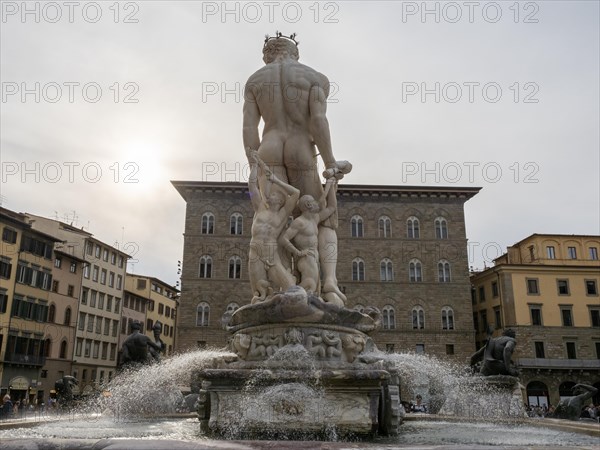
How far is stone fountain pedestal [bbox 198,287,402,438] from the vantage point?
5328mm

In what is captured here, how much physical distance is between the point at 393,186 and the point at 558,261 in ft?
60.0

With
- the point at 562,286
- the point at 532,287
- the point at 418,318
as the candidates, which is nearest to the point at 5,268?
the point at 418,318

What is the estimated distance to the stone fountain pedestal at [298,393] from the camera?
533 centimetres

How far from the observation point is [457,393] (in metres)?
10.9

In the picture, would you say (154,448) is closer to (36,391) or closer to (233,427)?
(233,427)

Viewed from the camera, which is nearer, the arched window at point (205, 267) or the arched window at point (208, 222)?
the arched window at point (205, 267)

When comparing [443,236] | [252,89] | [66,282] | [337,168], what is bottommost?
[337,168]

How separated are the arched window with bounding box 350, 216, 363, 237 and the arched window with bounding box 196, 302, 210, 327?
52.3 feet

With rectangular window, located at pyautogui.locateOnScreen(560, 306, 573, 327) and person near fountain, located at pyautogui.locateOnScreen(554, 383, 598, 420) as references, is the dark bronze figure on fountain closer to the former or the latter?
person near fountain, located at pyautogui.locateOnScreen(554, 383, 598, 420)

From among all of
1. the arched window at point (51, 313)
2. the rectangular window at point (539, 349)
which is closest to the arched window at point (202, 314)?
the arched window at point (51, 313)

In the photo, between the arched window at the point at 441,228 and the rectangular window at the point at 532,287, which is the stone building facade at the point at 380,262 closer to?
the arched window at the point at 441,228

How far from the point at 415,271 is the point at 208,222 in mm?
20931

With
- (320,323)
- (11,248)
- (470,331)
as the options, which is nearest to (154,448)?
(320,323)

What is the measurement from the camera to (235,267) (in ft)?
176
